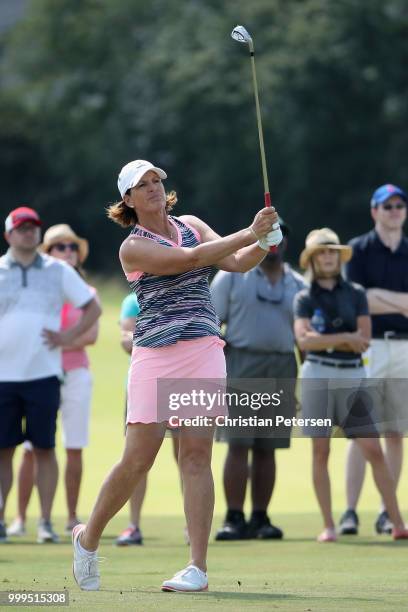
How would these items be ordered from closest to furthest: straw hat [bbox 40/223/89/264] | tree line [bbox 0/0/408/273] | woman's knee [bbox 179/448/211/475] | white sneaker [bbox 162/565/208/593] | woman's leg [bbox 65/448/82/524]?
white sneaker [bbox 162/565/208/593], woman's knee [bbox 179/448/211/475], woman's leg [bbox 65/448/82/524], straw hat [bbox 40/223/89/264], tree line [bbox 0/0/408/273]

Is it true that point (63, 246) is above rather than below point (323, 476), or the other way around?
above

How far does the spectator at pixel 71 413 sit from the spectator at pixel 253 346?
1123 millimetres

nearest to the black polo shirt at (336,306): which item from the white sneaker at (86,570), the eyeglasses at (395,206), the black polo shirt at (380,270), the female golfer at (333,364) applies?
the female golfer at (333,364)

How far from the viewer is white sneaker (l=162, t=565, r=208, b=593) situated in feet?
23.1

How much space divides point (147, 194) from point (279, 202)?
6094 cm

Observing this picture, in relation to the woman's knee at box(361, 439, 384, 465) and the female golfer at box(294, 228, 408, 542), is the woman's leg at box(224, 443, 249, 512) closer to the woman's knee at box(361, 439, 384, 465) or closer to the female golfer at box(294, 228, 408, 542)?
the female golfer at box(294, 228, 408, 542)

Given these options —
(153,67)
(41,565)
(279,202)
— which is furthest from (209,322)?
(153,67)

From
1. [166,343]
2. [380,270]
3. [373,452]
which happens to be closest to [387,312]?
[380,270]

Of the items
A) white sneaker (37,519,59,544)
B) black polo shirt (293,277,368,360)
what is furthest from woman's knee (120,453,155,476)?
white sneaker (37,519,59,544)

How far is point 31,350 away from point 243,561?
2440mm

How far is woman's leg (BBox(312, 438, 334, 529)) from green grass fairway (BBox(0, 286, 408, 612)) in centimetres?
19

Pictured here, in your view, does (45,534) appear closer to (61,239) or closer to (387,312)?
(61,239)

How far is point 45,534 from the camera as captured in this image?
10562mm

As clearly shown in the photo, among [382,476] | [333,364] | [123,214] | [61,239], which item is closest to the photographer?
[123,214]
